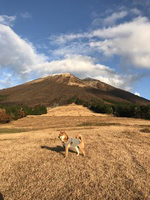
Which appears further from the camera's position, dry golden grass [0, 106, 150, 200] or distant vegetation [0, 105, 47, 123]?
distant vegetation [0, 105, 47, 123]

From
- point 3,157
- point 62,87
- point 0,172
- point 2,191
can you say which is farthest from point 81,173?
point 62,87

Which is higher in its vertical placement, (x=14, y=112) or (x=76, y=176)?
(x=14, y=112)

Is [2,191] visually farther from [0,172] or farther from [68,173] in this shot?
[68,173]

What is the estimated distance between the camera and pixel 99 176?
8.83 meters

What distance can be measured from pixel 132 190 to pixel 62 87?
590 feet

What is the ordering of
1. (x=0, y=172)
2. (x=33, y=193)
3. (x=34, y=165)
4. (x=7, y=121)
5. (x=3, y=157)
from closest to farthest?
(x=33, y=193), (x=0, y=172), (x=34, y=165), (x=3, y=157), (x=7, y=121)

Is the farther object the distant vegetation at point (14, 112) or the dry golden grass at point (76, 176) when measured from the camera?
the distant vegetation at point (14, 112)

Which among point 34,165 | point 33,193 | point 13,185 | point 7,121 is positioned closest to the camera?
point 33,193

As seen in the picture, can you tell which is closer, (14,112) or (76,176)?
(76,176)

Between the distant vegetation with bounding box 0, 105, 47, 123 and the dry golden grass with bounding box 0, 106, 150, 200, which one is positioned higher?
the distant vegetation with bounding box 0, 105, 47, 123

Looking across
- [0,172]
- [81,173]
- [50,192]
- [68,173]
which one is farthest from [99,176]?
[0,172]

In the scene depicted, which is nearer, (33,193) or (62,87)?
(33,193)

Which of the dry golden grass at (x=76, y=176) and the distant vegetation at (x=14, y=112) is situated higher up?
the distant vegetation at (x=14, y=112)

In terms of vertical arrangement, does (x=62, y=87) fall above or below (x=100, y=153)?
above
